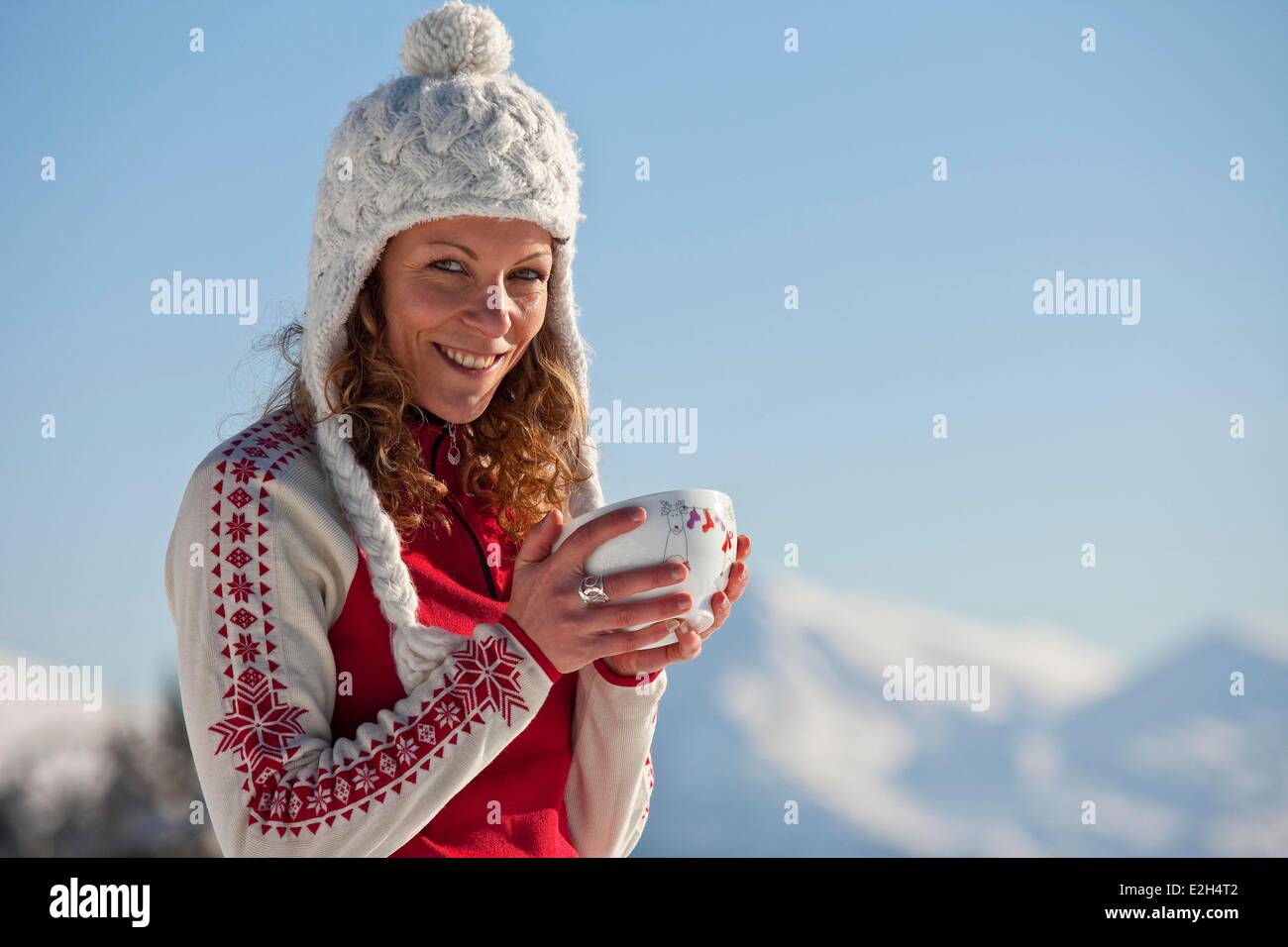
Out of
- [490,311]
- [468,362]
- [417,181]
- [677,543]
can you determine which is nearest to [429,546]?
[468,362]

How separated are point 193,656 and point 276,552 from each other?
0.70ft

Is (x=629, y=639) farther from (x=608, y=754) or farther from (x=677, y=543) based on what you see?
(x=608, y=754)

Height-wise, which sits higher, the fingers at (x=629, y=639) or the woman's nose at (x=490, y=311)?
the woman's nose at (x=490, y=311)

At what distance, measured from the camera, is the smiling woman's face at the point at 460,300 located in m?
2.44

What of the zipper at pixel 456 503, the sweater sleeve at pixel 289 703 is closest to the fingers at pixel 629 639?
the sweater sleeve at pixel 289 703

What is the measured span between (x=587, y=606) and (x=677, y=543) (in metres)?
0.19

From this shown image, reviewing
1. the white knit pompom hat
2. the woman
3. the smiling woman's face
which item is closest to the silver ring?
the woman

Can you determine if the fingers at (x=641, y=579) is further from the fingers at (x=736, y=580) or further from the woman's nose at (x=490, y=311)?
the woman's nose at (x=490, y=311)

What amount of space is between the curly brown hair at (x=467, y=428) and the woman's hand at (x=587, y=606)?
403mm

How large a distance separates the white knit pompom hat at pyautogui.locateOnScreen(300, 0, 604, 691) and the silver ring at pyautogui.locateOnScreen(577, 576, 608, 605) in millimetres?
252

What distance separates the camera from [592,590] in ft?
7.13

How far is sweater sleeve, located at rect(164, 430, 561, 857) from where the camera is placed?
6.82 ft
